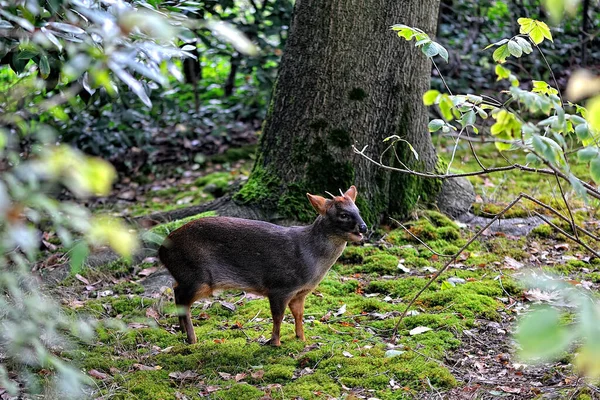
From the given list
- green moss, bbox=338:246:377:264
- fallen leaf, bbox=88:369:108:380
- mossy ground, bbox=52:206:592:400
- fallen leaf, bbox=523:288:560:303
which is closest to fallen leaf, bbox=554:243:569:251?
mossy ground, bbox=52:206:592:400

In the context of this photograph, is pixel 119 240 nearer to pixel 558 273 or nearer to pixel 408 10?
pixel 558 273

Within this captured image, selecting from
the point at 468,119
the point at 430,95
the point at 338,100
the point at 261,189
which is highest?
the point at 430,95

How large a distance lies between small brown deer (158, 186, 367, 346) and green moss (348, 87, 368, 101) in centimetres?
188

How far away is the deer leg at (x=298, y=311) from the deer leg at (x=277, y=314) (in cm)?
15

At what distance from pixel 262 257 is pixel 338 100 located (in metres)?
2.31

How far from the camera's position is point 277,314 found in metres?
5.45

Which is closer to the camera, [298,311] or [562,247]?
[298,311]

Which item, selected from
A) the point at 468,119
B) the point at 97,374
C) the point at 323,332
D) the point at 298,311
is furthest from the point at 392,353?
the point at 97,374

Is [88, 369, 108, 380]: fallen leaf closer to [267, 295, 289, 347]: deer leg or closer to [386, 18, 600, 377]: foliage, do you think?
[267, 295, 289, 347]: deer leg

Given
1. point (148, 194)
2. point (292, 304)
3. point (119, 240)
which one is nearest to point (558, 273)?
point (292, 304)

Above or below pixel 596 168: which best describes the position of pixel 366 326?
below

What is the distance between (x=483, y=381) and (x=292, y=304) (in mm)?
1579

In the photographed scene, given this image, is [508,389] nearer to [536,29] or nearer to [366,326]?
[366,326]

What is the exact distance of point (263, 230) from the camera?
5754 millimetres
